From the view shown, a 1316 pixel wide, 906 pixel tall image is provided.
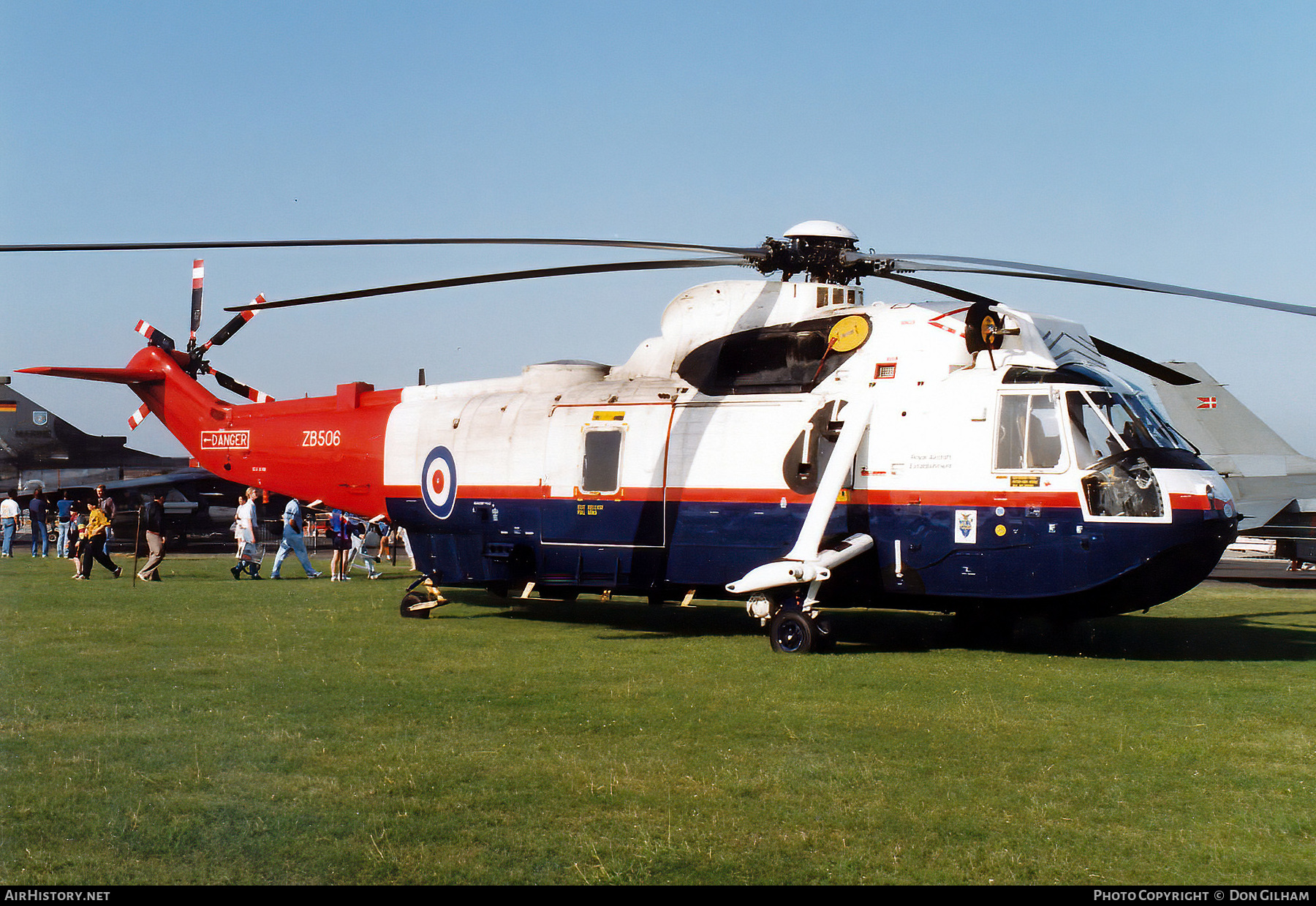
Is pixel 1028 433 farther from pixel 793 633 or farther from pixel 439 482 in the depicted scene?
pixel 439 482

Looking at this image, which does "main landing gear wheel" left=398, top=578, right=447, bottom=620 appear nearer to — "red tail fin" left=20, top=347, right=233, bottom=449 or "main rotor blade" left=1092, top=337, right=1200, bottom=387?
"red tail fin" left=20, top=347, right=233, bottom=449

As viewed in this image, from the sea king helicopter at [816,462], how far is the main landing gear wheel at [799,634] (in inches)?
1.0

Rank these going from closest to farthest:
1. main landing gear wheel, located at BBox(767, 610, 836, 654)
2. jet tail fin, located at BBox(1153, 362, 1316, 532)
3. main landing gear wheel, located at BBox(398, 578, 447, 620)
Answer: main landing gear wheel, located at BBox(767, 610, 836, 654)
main landing gear wheel, located at BBox(398, 578, 447, 620)
jet tail fin, located at BBox(1153, 362, 1316, 532)

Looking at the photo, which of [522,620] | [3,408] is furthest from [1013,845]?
[3,408]

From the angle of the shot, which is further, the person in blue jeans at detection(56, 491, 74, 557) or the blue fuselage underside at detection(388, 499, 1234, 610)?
the person in blue jeans at detection(56, 491, 74, 557)

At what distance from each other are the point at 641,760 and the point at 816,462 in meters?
6.48

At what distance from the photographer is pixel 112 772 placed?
682cm

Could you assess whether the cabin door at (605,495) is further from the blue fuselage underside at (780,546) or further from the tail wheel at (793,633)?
the tail wheel at (793,633)

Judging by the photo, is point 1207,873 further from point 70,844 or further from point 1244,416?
point 1244,416

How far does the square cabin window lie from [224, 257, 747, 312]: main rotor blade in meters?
→ 2.98

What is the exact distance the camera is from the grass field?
5.42 meters

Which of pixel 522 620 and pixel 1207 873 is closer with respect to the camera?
pixel 1207 873

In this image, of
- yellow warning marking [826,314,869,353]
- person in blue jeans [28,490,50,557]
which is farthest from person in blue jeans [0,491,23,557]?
yellow warning marking [826,314,869,353]

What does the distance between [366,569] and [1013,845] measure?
2256 centimetres
